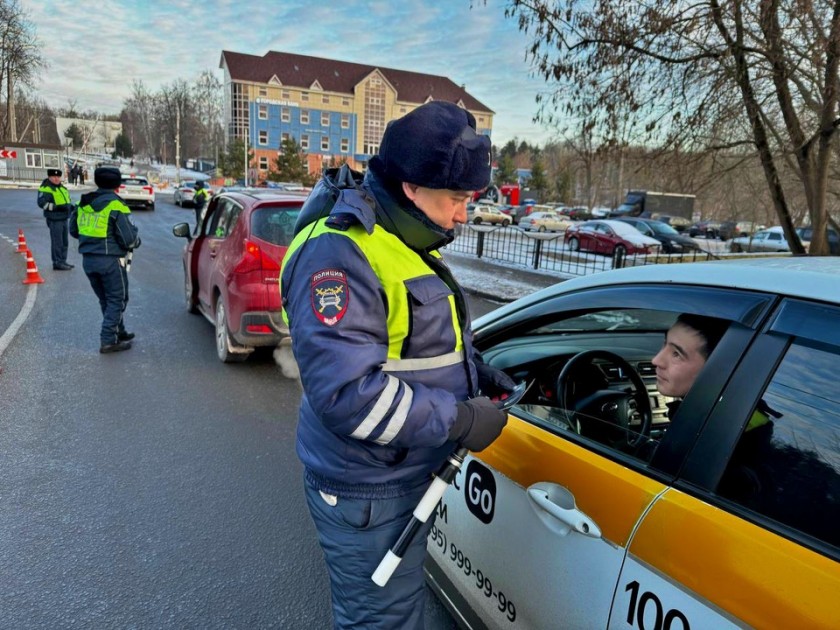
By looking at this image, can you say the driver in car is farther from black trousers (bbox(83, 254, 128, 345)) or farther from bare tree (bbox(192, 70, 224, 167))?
bare tree (bbox(192, 70, 224, 167))

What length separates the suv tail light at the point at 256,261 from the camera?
17.7 feet

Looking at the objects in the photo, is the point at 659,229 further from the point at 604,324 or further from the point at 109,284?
the point at 604,324

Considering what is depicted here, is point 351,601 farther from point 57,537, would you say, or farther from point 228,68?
point 228,68

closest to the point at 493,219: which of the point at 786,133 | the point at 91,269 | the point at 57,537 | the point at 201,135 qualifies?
the point at 786,133

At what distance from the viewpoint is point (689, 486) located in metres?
1.34

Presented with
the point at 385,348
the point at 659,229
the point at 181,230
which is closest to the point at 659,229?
the point at 659,229

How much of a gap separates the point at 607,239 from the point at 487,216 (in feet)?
67.6

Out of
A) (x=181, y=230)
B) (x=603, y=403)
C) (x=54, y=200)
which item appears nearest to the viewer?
(x=603, y=403)

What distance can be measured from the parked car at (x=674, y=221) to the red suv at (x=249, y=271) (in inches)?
1565

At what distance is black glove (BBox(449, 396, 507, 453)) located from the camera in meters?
1.46

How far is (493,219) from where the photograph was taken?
42500 millimetres

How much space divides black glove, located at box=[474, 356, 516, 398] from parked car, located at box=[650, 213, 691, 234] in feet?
140

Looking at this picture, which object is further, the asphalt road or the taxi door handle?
the asphalt road

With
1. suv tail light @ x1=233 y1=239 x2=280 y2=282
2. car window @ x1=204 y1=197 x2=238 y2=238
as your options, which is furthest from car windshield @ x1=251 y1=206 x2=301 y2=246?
car window @ x1=204 y1=197 x2=238 y2=238
